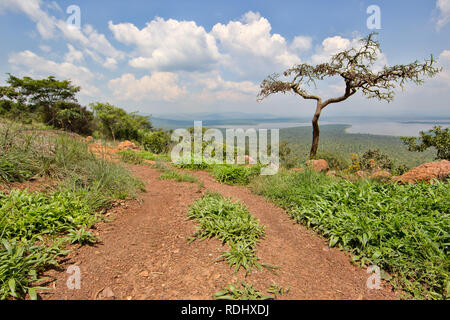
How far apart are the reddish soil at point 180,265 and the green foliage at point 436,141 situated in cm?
999

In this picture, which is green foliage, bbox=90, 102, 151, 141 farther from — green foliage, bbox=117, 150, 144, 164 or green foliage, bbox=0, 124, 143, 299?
green foliage, bbox=0, 124, 143, 299

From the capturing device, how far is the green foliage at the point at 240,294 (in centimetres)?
182

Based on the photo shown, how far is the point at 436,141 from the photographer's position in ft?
30.1

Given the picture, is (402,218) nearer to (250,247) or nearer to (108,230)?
(250,247)

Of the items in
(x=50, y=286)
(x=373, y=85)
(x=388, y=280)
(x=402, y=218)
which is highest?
(x=373, y=85)

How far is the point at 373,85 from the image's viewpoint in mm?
8070

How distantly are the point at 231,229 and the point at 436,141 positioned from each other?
1130cm

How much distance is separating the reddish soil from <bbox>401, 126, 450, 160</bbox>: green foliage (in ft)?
32.8

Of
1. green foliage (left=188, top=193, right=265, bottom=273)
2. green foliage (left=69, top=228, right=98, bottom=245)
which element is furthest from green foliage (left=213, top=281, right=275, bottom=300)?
green foliage (left=69, top=228, right=98, bottom=245)

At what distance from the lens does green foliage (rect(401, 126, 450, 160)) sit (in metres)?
9.00

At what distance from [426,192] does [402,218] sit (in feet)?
3.86

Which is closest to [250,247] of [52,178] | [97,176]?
[97,176]

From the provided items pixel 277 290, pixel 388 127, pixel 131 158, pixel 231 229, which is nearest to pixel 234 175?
pixel 231 229

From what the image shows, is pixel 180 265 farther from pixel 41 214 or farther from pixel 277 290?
pixel 41 214
